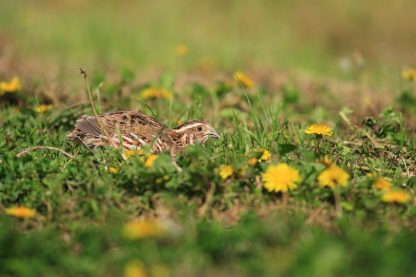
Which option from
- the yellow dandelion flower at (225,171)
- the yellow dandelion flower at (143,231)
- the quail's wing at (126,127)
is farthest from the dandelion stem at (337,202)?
the quail's wing at (126,127)

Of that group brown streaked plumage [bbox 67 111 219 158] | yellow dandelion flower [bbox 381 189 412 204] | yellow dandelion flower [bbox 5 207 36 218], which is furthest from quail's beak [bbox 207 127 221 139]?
yellow dandelion flower [bbox 5 207 36 218]

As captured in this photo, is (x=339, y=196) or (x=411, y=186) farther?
(x=411, y=186)

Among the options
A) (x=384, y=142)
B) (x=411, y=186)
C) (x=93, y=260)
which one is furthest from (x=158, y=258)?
(x=384, y=142)

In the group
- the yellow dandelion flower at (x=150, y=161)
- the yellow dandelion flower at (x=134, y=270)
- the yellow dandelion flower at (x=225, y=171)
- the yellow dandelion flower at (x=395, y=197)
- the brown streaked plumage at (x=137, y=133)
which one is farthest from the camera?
the brown streaked plumage at (x=137, y=133)

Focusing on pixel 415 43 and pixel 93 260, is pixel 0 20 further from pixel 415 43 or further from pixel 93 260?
pixel 93 260

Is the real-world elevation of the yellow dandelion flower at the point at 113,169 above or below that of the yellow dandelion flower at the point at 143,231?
below

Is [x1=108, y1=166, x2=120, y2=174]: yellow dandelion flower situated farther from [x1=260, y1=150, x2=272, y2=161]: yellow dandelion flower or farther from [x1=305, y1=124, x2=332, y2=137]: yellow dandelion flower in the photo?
[x1=305, y1=124, x2=332, y2=137]: yellow dandelion flower

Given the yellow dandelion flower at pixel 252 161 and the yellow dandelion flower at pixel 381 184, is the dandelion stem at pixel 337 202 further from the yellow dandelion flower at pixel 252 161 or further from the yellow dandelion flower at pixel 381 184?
the yellow dandelion flower at pixel 252 161
